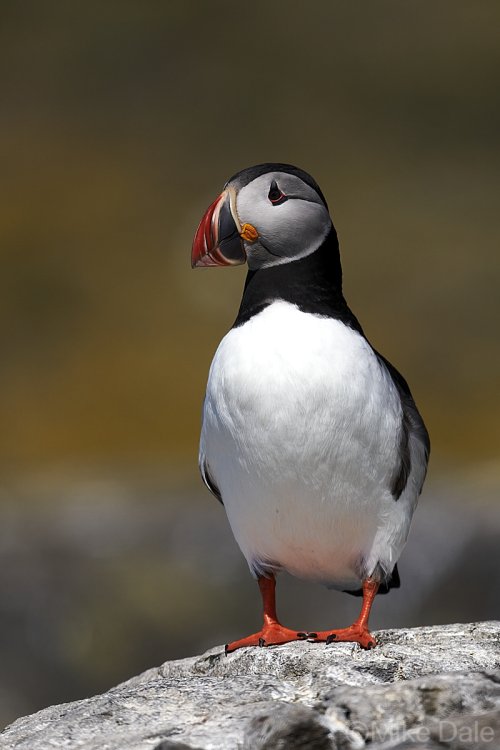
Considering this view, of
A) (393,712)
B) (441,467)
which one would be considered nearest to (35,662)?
(441,467)

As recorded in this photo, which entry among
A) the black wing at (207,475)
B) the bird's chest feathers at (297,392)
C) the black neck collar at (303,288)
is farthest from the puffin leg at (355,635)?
the black neck collar at (303,288)

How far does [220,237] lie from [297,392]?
0.81 meters

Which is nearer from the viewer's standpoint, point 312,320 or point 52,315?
point 312,320

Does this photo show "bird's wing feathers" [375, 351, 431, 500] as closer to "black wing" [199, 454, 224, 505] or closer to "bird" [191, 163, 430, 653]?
"bird" [191, 163, 430, 653]

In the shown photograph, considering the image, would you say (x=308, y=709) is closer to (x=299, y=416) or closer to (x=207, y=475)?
(x=299, y=416)

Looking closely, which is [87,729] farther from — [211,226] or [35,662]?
[35,662]

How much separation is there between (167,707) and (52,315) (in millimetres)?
11490

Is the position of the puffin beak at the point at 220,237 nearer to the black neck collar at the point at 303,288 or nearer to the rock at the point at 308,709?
the black neck collar at the point at 303,288

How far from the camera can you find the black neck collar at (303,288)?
16.9 feet

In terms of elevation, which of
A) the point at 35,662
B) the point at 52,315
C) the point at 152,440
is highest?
the point at 52,315

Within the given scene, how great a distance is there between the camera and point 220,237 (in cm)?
518

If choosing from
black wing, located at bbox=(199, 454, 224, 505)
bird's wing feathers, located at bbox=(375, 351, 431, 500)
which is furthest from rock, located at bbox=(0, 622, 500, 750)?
black wing, located at bbox=(199, 454, 224, 505)

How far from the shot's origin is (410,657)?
4.56 m

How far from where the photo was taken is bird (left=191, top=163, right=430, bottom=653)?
4.88 meters
